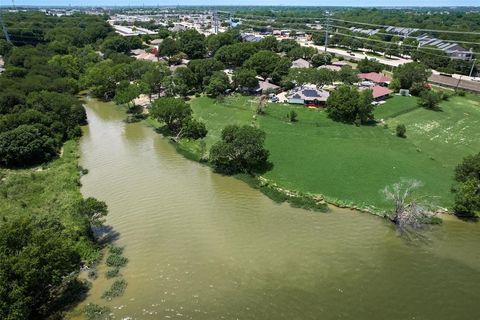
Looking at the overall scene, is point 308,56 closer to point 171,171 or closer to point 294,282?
point 171,171

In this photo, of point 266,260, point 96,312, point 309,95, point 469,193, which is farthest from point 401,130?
point 96,312

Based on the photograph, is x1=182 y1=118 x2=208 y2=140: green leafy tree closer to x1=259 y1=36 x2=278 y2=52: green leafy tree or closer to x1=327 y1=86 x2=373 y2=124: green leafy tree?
Result: x1=327 y1=86 x2=373 y2=124: green leafy tree

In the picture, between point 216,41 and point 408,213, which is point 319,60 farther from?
point 408,213

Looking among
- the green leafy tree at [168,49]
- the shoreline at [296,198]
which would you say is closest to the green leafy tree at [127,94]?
the shoreline at [296,198]

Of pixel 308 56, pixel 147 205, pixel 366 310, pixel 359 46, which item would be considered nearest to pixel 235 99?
pixel 147 205

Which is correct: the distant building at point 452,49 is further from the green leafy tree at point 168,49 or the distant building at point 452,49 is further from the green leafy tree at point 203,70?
the green leafy tree at point 168,49

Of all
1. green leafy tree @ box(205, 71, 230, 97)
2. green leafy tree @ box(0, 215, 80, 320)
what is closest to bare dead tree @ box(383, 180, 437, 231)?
green leafy tree @ box(0, 215, 80, 320)
